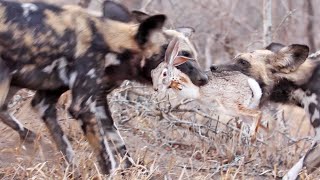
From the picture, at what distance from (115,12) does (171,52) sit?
1.79 ft

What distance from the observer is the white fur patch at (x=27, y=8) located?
14.0ft

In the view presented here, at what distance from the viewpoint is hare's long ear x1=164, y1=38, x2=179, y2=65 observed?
425 centimetres

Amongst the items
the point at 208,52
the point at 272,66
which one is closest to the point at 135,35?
the point at 272,66

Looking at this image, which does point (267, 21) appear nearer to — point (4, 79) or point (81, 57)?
point (81, 57)

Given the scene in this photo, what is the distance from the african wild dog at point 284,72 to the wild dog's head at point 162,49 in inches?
19.0

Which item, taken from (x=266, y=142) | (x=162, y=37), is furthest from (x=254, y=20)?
(x=162, y=37)

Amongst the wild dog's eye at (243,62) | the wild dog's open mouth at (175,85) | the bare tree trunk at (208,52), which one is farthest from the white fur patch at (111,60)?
the bare tree trunk at (208,52)

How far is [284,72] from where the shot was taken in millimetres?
5180

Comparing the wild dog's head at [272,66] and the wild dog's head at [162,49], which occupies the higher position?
the wild dog's head at [162,49]

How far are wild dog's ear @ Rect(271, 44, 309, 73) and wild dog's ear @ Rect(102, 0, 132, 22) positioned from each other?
3.60 ft

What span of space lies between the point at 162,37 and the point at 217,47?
5.07 meters

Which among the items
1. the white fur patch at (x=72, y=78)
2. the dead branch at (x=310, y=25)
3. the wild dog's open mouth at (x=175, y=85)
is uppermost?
the wild dog's open mouth at (x=175, y=85)

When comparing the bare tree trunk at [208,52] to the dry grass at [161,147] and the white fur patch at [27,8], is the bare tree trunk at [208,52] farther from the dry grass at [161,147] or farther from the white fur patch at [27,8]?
the white fur patch at [27,8]

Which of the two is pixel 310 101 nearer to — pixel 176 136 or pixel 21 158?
pixel 176 136
